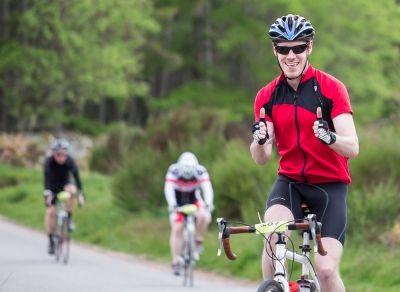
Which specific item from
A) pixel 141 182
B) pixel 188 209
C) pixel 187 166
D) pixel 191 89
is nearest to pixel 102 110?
pixel 191 89

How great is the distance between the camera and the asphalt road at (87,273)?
11.1 meters

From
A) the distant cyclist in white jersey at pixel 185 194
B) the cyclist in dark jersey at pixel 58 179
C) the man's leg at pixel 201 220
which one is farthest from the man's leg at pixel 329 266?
the cyclist in dark jersey at pixel 58 179

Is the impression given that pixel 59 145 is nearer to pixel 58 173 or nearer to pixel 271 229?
pixel 58 173

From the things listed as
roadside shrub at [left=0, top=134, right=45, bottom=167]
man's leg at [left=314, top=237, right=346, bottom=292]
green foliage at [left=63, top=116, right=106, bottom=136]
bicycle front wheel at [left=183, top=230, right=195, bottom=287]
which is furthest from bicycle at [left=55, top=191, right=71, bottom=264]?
green foliage at [left=63, top=116, right=106, bottom=136]

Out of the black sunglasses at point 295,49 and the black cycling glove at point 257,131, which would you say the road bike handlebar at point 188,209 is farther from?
the black cycling glove at point 257,131

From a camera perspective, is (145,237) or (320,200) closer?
(320,200)

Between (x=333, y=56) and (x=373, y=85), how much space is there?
2.45 m

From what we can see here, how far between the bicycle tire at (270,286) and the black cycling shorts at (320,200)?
587 millimetres

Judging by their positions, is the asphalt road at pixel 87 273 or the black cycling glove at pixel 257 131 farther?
the asphalt road at pixel 87 273

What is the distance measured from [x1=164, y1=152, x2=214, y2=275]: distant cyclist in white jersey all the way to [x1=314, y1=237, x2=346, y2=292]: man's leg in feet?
24.4

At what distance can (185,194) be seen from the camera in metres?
13.9

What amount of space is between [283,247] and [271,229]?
17 centimetres

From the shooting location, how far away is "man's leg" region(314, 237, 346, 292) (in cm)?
564

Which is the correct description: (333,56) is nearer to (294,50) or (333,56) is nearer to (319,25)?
(319,25)
